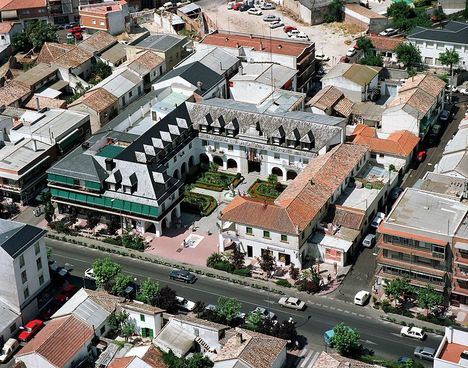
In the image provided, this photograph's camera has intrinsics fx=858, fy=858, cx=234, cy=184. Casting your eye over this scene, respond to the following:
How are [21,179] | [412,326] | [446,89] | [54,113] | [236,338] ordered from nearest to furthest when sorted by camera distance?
[236,338] → [412,326] → [21,179] → [54,113] → [446,89]

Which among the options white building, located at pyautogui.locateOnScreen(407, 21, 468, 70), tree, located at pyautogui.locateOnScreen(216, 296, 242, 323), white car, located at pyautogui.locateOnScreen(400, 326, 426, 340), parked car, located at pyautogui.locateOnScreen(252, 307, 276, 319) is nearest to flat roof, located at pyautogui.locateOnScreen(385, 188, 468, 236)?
white car, located at pyautogui.locateOnScreen(400, 326, 426, 340)

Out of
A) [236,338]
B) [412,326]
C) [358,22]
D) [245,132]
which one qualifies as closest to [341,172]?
[245,132]

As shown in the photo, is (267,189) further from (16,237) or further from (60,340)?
(60,340)

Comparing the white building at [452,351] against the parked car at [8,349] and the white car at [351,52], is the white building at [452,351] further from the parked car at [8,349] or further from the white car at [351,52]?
the white car at [351,52]

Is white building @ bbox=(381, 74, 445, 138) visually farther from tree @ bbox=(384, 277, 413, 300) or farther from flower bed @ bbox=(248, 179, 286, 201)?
tree @ bbox=(384, 277, 413, 300)

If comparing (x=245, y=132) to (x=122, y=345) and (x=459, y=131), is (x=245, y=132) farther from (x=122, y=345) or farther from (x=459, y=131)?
(x=122, y=345)

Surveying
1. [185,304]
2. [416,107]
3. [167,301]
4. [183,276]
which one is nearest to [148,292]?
[167,301]
